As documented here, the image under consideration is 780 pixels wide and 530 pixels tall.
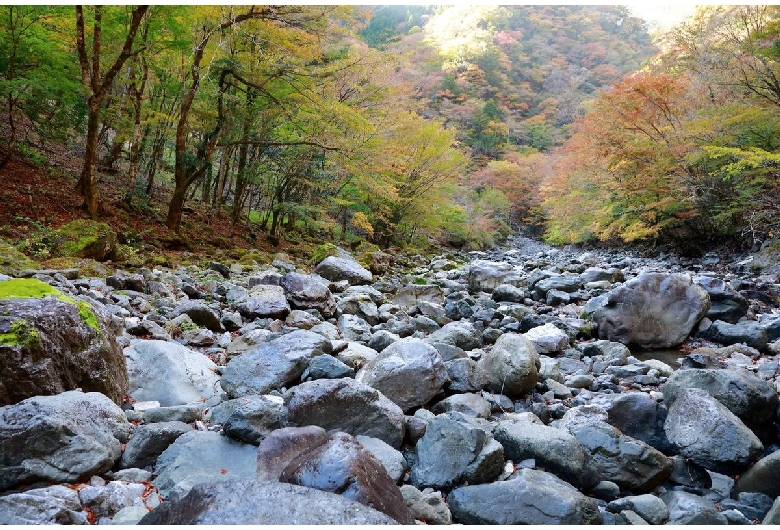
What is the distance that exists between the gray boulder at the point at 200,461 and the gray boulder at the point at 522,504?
1.13m

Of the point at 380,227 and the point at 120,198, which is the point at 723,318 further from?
the point at 380,227

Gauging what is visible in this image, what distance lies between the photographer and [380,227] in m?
19.4

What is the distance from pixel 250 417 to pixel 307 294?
425 cm

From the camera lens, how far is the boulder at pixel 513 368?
4039mm

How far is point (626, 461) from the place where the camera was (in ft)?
9.31

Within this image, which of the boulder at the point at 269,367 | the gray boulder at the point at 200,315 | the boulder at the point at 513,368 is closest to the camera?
the boulder at the point at 269,367

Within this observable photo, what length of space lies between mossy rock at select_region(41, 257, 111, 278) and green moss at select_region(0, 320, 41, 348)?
13.4 feet

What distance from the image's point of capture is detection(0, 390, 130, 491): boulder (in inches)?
79.3

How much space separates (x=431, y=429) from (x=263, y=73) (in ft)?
32.1

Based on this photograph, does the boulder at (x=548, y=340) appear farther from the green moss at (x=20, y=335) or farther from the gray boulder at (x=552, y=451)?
the green moss at (x=20, y=335)

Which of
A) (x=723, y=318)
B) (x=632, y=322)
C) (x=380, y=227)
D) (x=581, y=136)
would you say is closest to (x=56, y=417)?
(x=632, y=322)

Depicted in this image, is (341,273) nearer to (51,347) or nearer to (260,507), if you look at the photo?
(51,347)

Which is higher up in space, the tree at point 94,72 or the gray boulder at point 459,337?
the tree at point 94,72

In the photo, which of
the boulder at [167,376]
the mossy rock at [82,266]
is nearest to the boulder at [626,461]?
the boulder at [167,376]
